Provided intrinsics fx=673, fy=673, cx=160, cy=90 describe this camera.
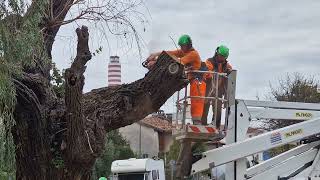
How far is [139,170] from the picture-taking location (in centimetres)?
1948

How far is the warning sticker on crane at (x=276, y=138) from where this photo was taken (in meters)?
9.52

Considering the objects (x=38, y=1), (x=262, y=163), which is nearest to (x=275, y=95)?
(x=262, y=163)

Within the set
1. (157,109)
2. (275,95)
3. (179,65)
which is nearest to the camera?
(179,65)

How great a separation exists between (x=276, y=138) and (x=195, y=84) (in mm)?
1393

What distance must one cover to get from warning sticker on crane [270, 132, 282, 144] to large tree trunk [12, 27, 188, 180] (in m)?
1.74

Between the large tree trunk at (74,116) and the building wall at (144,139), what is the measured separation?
40.8 meters

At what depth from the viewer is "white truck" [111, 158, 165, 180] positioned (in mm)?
19297

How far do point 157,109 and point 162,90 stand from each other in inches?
17.1

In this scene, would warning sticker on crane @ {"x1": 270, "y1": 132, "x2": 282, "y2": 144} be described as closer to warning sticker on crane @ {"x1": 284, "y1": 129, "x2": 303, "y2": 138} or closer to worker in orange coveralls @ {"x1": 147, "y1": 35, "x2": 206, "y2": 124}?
warning sticker on crane @ {"x1": 284, "y1": 129, "x2": 303, "y2": 138}

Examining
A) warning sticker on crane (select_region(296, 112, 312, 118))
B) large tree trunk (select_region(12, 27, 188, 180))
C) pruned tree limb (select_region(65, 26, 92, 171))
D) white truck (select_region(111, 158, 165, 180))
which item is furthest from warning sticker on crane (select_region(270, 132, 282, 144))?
white truck (select_region(111, 158, 165, 180))

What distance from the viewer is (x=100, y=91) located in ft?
31.1

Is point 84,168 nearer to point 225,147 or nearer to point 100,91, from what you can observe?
point 100,91

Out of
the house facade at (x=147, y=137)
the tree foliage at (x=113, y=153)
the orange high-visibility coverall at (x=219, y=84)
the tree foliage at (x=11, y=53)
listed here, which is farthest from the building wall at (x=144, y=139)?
the tree foliage at (x=11, y=53)

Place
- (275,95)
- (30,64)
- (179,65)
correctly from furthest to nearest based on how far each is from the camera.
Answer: (275,95), (179,65), (30,64)
